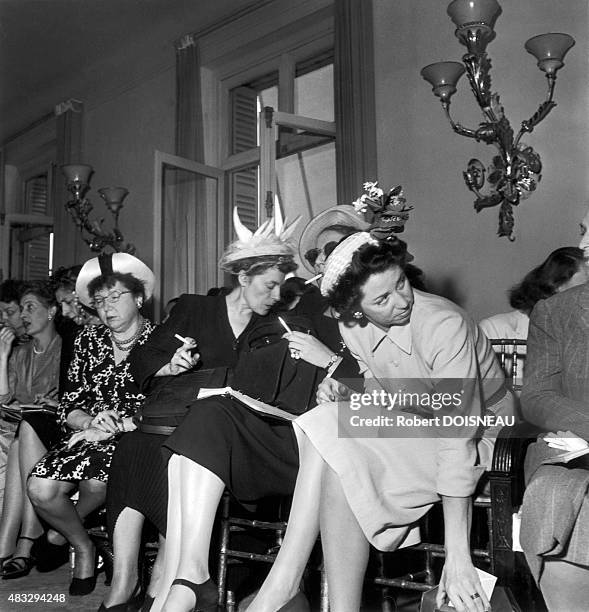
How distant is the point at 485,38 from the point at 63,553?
3157mm

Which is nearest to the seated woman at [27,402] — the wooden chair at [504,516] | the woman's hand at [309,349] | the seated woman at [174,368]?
the seated woman at [174,368]

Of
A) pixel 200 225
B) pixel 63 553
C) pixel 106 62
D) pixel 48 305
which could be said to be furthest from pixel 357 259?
pixel 106 62

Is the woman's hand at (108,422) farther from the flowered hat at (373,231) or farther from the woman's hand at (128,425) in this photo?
the flowered hat at (373,231)

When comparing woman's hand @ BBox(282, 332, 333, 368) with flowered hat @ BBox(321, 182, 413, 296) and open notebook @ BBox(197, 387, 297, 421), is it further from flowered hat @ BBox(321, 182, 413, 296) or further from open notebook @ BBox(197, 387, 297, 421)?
flowered hat @ BBox(321, 182, 413, 296)

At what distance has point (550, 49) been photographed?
158 inches

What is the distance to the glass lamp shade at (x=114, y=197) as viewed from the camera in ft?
23.3

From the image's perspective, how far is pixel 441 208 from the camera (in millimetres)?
4820

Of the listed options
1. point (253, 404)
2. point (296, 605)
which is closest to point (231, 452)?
point (253, 404)

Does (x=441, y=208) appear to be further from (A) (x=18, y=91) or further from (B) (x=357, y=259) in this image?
(A) (x=18, y=91)

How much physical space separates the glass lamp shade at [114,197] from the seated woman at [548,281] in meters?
4.54

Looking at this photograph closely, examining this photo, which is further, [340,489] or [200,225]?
[200,225]

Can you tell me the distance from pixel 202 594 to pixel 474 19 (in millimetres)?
2996

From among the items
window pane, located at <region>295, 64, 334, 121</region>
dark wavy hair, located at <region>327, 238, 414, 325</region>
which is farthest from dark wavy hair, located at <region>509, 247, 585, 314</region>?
window pane, located at <region>295, 64, 334, 121</region>

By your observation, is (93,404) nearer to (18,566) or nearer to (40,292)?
(18,566)
